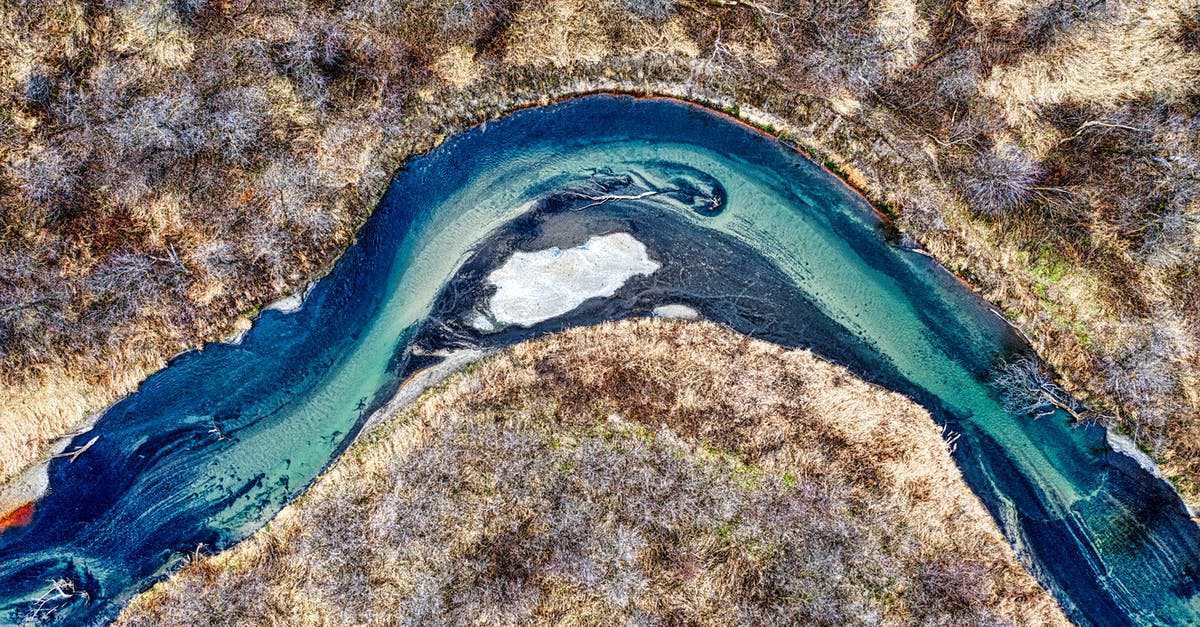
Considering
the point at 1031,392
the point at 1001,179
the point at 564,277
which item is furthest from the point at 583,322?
the point at 1031,392

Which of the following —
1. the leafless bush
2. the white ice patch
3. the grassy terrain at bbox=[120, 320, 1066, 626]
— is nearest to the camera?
the grassy terrain at bbox=[120, 320, 1066, 626]

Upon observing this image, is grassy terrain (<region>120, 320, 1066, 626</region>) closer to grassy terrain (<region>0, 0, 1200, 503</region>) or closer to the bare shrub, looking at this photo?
grassy terrain (<region>0, 0, 1200, 503</region>)

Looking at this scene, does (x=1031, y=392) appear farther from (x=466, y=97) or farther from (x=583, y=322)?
(x=466, y=97)

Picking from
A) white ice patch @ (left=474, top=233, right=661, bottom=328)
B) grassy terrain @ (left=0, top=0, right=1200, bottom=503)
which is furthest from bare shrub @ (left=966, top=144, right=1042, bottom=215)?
white ice patch @ (left=474, top=233, right=661, bottom=328)

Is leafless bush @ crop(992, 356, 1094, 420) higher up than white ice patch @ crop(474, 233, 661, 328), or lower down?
higher up

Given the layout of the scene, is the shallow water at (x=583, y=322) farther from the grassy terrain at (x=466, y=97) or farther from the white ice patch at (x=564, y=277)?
the grassy terrain at (x=466, y=97)

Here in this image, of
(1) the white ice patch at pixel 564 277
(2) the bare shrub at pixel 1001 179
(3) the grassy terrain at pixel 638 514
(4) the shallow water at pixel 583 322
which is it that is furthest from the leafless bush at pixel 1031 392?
(1) the white ice patch at pixel 564 277
